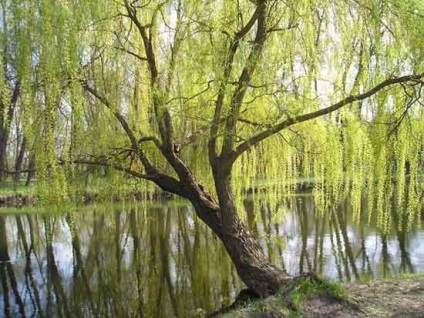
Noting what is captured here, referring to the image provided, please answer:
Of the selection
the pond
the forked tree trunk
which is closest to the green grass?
the forked tree trunk

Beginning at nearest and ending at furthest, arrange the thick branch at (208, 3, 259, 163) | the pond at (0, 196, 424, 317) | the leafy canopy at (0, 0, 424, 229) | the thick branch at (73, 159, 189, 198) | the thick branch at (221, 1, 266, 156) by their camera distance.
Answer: the leafy canopy at (0, 0, 424, 229) → the thick branch at (208, 3, 259, 163) → the thick branch at (221, 1, 266, 156) → the thick branch at (73, 159, 189, 198) → the pond at (0, 196, 424, 317)

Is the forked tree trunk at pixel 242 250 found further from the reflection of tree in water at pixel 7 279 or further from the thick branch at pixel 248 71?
the reflection of tree in water at pixel 7 279

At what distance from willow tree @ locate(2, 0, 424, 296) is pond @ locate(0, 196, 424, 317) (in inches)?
36.6

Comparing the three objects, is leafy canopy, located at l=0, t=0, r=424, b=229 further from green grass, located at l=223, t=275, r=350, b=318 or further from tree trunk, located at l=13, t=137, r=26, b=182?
green grass, located at l=223, t=275, r=350, b=318

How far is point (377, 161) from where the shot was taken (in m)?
4.84

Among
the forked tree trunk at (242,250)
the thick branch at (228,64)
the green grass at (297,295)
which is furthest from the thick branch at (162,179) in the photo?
the green grass at (297,295)

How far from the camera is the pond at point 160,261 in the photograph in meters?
5.82

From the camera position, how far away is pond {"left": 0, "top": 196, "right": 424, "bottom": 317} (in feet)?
19.1

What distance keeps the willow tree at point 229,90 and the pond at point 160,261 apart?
3.05ft

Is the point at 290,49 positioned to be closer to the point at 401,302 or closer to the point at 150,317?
the point at 401,302

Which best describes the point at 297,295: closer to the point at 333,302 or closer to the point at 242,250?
the point at 333,302

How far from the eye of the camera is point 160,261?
26.4ft

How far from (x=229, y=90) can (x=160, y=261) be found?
14.0 feet

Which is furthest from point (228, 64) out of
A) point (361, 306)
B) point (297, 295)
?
point (361, 306)
